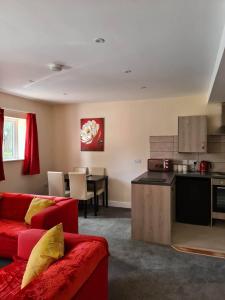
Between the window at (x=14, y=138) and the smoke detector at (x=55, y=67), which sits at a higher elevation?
the smoke detector at (x=55, y=67)

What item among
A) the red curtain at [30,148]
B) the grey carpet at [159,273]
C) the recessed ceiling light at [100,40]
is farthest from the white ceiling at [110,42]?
the grey carpet at [159,273]

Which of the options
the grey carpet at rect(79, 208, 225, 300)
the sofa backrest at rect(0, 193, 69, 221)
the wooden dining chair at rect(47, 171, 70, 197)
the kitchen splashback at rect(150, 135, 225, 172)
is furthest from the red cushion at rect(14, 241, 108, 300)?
the kitchen splashback at rect(150, 135, 225, 172)

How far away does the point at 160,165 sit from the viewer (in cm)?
477

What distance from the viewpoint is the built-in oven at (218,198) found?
3822mm

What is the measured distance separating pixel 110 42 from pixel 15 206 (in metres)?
2.61

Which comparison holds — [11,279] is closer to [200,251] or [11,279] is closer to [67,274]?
[67,274]

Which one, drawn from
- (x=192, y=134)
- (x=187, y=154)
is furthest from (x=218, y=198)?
(x=192, y=134)

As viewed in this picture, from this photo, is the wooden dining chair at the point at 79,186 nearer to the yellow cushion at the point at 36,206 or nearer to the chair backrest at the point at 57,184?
the chair backrest at the point at 57,184

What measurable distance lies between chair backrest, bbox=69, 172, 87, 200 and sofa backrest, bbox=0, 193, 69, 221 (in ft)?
3.81

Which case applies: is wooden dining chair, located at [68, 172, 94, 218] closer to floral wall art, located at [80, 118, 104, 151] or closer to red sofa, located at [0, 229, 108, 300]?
floral wall art, located at [80, 118, 104, 151]

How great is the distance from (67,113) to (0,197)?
287 centimetres

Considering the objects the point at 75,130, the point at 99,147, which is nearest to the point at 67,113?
the point at 75,130

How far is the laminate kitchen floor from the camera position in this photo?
10.7 feet

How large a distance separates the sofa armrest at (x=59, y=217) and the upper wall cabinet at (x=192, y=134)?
94.2 inches
